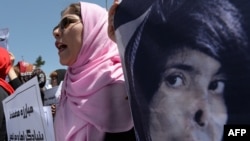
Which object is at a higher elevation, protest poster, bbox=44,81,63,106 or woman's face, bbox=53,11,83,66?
woman's face, bbox=53,11,83,66

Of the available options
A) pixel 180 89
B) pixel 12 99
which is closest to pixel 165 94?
pixel 180 89

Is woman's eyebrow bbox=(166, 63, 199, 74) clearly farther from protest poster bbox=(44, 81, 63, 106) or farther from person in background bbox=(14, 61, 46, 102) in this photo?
person in background bbox=(14, 61, 46, 102)

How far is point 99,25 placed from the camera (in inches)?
59.8

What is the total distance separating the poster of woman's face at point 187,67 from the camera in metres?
0.73

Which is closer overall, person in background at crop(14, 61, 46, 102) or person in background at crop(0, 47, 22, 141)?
person in background at crop(0, 47, 22, 141)

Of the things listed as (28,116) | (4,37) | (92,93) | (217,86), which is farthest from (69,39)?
(4,37)

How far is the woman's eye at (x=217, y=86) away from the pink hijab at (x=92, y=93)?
0.53m

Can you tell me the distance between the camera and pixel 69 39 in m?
1.44

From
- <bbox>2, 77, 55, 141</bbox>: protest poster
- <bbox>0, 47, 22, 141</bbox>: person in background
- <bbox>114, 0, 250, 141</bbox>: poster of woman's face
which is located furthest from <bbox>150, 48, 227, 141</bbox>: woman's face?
<bbox>0, 47, 22, 141</bbox>: person in background

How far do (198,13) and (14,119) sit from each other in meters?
1.22

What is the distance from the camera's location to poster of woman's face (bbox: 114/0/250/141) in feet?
2.39

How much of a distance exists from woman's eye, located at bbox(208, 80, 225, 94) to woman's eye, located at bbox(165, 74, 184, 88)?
9 centimetres

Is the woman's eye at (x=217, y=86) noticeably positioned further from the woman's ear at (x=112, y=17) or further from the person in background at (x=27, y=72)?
the person in background at (x=27, y=72)

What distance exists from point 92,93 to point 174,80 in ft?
Result: 1.67
